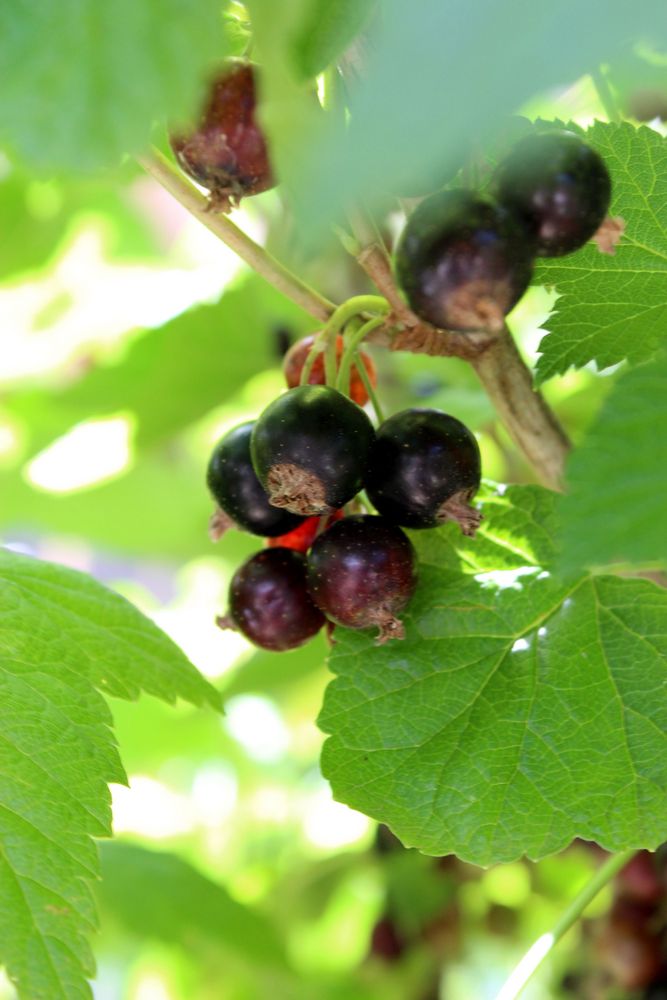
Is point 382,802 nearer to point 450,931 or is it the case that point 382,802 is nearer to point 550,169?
point 550,169

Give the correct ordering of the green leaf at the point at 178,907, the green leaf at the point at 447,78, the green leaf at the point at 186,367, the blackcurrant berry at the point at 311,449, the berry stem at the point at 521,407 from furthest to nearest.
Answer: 1. the green leaf at the point at 186,367
2. the green leaf at the point at 178,907
3. the berry stem at the point at 521,407
4. the blackcurrant berry at the point at 311,449
5. the green leaf at the point at 447,78

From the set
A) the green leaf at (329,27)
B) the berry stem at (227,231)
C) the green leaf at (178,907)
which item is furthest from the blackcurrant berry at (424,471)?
the green leaf at (178,907)

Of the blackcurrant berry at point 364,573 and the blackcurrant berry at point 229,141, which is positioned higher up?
the blackcurrant berry at point 229,141

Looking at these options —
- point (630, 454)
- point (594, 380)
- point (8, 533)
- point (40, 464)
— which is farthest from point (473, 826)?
point (8, 533)

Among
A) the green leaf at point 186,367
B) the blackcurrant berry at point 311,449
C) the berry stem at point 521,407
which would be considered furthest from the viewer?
the green leaf at point 186,367

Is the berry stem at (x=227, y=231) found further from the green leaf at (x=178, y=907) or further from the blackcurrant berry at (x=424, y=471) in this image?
the green leaf at (x=178, y=907)

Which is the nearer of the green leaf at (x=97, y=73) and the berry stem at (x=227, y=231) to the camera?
the green leaf at (x=97, y=73)

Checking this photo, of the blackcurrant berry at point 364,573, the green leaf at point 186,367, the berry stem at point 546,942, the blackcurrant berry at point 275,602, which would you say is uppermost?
the green leaf at point 186,367
